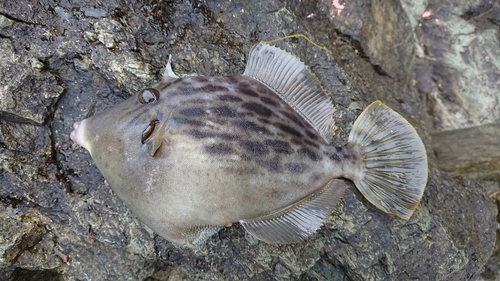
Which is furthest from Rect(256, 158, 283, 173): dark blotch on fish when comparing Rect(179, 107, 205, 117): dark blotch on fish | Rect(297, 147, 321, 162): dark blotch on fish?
Rect(179, 107, 205, 117): dark blotch on fish

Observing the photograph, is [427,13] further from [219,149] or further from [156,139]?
Answer: [156,139]

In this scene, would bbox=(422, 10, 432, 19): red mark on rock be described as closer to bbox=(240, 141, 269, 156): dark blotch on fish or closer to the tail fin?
the tail fin

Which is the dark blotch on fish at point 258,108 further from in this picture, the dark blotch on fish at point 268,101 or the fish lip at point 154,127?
the fish lip at point 154,127

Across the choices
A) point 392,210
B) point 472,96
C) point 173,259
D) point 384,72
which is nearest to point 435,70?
point 472,96

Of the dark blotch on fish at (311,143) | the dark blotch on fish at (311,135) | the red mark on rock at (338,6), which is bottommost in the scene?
the dark blotch on fish at (311,143)

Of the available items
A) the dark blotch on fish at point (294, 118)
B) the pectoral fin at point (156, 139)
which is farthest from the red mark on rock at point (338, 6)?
the pectoral fin at point (156, 139)

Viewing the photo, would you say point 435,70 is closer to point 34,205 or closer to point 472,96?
point 472,96
